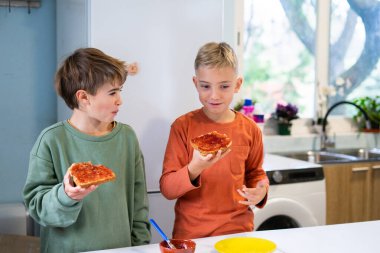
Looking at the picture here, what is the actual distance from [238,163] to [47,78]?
4.53 ft

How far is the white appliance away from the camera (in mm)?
2549

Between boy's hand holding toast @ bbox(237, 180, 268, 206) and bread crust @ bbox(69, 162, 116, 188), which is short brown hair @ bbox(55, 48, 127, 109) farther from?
boy's hand holding toast @ bbox(237, 180, 268, 206)

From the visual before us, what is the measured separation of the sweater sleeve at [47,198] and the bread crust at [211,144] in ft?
1.27

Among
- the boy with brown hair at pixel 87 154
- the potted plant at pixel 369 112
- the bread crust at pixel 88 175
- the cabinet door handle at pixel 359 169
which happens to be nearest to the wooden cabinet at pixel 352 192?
the cabinet door handle at pixel 359 169

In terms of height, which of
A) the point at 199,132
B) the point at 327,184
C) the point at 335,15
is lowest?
the point at 327,184

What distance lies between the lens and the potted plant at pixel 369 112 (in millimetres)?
3826

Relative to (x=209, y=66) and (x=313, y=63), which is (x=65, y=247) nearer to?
(x=209, y=66)

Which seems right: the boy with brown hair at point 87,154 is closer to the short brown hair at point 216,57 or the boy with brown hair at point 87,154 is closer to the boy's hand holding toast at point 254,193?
the short brown hair at point 216,57

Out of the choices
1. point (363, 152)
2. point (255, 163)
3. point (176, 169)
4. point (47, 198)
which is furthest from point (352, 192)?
point (47, 198)

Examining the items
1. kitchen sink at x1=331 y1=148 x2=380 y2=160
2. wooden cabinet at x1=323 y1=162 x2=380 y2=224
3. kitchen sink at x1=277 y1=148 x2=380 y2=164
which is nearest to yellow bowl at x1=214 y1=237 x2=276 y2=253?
wooden cabinet at x1=323 y1=162 x2=380 y2=224

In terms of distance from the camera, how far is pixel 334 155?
341 cm

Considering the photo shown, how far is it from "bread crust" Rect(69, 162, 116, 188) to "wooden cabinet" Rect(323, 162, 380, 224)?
1.88 m

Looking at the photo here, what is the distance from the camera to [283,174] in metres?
2.60

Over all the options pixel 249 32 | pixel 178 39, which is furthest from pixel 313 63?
pixel 178 39
